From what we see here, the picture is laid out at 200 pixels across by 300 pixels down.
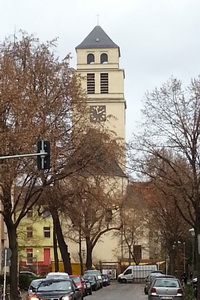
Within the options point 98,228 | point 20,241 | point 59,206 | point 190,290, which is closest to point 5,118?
point 59,206

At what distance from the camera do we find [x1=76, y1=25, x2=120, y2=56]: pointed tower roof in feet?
386

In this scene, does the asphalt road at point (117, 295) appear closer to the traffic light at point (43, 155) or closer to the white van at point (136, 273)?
the traffic light at point (43, 155)

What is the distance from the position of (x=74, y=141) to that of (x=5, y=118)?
3.90m

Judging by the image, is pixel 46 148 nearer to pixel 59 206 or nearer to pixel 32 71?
pixel 32 71

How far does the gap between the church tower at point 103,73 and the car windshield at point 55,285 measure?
82.4m

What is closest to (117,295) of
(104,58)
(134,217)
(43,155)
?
(134,217)

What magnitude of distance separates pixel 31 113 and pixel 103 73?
8434 centimetres

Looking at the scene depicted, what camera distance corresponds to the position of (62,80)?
36.2 metres

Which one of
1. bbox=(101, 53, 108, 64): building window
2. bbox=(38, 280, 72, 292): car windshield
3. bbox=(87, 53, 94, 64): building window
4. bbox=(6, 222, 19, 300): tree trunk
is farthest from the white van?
bbox=(38, 280, 72, 292): car windshield

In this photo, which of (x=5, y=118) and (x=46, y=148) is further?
(x=5, y=118)

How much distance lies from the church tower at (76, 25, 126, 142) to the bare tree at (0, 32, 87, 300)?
74665 millimetres

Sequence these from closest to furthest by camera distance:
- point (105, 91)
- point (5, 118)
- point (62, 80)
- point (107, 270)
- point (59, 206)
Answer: point (5, 118) < point (62, 80) < point (59, 206) < point (107, 270) < point (105, 91)

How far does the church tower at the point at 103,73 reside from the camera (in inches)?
4449

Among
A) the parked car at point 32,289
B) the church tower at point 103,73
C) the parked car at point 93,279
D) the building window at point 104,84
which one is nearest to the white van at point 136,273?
the parked car at point 93,279
